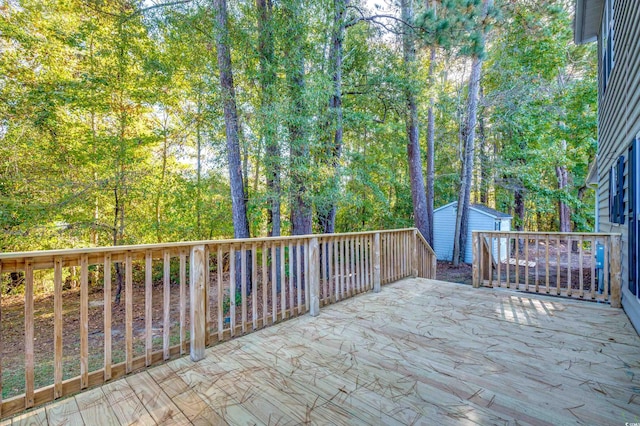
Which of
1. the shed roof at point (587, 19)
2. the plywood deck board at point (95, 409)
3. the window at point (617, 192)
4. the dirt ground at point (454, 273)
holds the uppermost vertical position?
the shed roof at point (587, 19)

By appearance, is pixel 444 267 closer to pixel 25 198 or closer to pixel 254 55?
pixel 254 55

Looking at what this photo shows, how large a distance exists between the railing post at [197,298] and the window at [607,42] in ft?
20.7

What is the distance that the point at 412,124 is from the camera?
9438 mm

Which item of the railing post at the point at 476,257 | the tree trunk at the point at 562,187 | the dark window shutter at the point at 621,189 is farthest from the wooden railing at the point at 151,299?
the tree trunk at the point at 562,187

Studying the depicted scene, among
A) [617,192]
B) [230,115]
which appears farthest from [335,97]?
[617,192]

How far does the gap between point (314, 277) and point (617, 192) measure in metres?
4.16

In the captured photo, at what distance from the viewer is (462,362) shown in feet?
8.28

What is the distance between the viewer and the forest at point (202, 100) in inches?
229

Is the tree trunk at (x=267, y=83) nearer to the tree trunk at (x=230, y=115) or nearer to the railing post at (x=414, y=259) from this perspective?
the tree trunk at (x=230, y=115)

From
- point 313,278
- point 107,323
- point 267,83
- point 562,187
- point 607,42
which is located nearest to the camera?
point 107,323

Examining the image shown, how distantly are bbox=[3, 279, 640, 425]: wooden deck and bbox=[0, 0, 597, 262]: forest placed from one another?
12.8ft

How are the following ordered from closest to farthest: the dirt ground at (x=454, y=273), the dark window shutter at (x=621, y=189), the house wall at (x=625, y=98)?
the house wall at (x=625, y=98) < the dark window shutter at (x=621, y=189) < the dirt ground at (x=454, y=273)

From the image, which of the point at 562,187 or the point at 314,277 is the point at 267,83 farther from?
the point at 562,187

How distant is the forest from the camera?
5809 millimetres
